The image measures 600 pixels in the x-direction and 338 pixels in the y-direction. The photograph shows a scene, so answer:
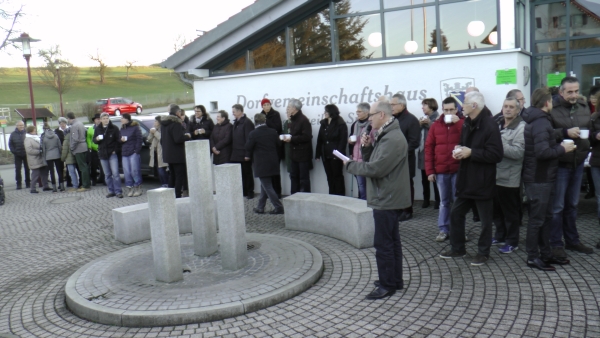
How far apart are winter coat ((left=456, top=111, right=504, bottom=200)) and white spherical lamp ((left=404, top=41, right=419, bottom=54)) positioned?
4228 millimetres

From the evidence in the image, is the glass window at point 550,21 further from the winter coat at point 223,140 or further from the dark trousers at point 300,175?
the winter coat at point 223,140

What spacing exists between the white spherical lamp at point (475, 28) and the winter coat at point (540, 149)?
4039 mm

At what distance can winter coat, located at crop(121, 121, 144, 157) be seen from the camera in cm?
1154

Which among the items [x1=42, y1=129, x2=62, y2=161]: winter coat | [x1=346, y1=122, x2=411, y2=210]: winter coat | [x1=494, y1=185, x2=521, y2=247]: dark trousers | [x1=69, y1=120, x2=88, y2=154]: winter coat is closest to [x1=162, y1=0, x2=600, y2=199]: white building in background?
[x1=494, y1=185, x2=521, y2=247]: dark trousers

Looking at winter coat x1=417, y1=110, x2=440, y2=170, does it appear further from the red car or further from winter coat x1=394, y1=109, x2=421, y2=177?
the red car

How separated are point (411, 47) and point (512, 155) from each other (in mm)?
4349

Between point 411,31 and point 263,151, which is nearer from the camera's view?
point 263,151

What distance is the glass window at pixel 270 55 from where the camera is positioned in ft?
36.1

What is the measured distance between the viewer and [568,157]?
18.8 feet

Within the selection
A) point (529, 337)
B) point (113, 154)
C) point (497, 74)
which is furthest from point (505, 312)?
point (113, 154)

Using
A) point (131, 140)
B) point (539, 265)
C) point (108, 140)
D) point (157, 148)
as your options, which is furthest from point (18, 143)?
Answer: point (539, 265)

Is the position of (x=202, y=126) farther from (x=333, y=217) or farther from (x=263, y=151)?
(x=333, y=217)

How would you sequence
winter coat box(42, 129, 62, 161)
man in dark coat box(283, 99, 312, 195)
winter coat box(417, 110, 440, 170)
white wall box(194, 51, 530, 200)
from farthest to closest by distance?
winter coat box(42, 129, 62, 161) < man in dark coat box(283, 99, 312, 195) < white wall box(194, 51, 530, 200) < winter coat box(417, 110, 440, 170)

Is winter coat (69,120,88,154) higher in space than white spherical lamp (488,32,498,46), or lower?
lower
